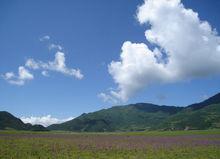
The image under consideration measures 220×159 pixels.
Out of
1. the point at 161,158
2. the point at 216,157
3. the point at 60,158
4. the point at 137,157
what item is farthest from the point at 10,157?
the point at 216,157

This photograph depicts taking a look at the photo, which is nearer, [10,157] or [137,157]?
[10,157]

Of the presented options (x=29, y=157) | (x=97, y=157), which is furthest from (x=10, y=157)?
(x=97, y=157)

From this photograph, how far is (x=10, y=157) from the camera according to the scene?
80.5 feet

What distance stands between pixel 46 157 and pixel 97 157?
490 centimetres

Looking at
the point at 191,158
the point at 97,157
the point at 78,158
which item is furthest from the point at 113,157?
the point at 191,158

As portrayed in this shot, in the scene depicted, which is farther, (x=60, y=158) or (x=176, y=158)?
(x=176, y=158)

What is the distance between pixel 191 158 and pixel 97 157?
29.3ft

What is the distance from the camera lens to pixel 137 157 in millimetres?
27484

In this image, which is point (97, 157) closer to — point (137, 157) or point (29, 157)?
point (137, 157)

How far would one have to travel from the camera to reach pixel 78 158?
26047mm

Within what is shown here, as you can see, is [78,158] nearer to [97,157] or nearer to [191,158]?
[97,157]

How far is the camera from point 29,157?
25.4 metres

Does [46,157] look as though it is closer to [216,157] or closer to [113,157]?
[113,157]

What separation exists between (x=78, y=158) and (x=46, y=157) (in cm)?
287
